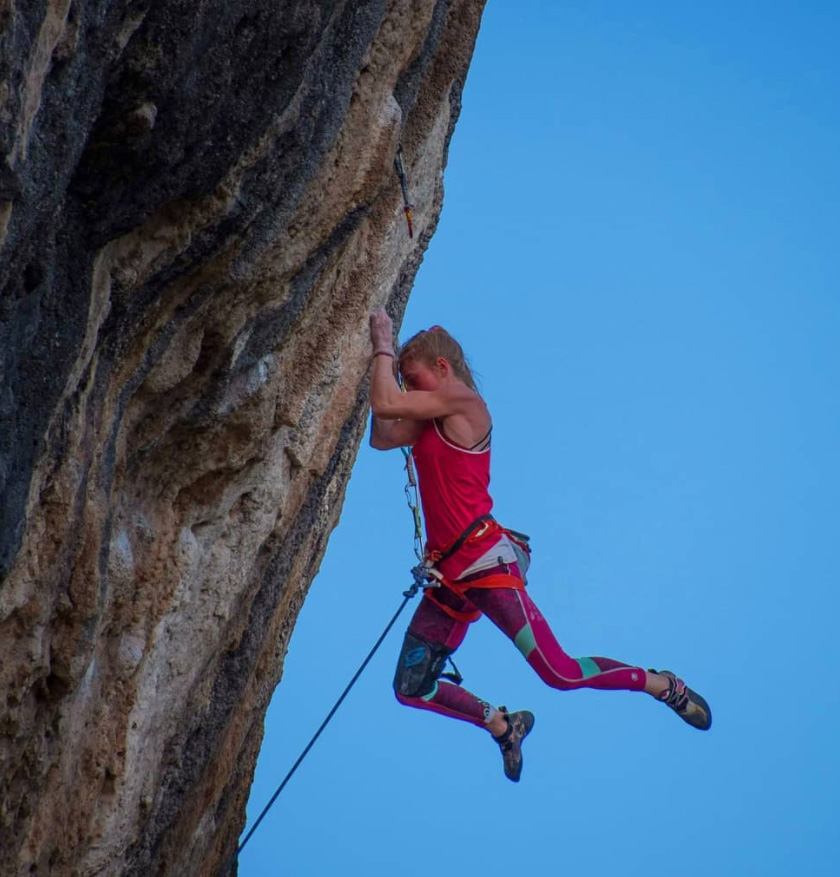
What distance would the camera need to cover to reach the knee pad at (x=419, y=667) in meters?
5.65

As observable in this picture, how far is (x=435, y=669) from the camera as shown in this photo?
5.67 metres

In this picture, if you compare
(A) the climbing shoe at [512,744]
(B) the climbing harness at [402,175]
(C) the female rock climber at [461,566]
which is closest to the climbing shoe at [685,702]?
(C) the female rock climber at [461,566]

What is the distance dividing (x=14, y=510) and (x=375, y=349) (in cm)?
219

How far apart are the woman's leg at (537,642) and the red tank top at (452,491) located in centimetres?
18

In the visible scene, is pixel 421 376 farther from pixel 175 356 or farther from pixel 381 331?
pixel 175 356

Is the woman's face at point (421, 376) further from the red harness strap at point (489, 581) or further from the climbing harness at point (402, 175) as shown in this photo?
the red harness strap at point (489, 581)

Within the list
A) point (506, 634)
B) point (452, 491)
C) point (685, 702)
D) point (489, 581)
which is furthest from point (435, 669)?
point (685, 702)

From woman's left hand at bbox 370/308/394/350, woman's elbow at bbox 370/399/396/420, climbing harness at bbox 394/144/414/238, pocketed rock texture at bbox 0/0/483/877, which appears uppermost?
climbing harness at bbox 394/144/414/238

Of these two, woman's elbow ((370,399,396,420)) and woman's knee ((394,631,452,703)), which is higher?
woman's elbow ((370,399,396,420))

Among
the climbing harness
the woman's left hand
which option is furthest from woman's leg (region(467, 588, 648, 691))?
the climbing harness

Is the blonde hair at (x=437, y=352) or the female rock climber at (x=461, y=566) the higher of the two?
the blonde hair at (x=437, y=352)

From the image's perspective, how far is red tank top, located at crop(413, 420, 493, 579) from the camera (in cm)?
545

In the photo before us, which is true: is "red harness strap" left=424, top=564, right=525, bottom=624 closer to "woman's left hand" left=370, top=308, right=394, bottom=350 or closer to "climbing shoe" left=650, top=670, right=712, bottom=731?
"climbing shoe" left=650, top=670, right=712, bottom=731

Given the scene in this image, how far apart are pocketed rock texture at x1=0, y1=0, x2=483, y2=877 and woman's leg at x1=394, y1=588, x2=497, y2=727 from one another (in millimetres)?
670
